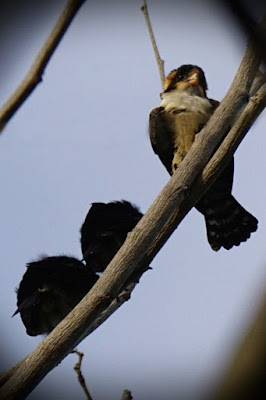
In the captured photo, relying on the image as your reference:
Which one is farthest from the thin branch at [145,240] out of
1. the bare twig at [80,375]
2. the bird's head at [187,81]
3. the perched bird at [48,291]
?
the bird's head at [187,81]

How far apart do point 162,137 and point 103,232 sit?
3.61 ft

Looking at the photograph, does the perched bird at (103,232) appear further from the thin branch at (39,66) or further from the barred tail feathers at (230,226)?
the thin branch at (39,66)

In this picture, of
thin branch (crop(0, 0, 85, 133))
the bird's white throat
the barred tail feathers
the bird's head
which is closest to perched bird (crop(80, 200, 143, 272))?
the barred tail feathers

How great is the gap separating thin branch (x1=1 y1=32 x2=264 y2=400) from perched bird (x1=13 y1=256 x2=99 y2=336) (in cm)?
69

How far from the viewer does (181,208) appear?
2.66m

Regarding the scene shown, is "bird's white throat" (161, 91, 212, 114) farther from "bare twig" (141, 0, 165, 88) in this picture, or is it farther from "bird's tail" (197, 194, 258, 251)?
"bird's tail" (197, 194, 258, 251)

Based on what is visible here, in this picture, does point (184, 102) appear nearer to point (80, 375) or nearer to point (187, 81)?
point (187, 81)

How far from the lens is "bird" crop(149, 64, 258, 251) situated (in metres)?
4.21

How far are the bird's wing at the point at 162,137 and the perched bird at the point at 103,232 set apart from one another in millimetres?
872

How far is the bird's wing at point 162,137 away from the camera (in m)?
4.29

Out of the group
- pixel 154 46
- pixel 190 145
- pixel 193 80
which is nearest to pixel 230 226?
pixel 190 145

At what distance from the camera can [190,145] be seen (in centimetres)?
417

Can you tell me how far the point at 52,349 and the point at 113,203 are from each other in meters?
1.40

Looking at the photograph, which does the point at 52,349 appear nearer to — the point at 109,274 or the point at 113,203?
the point at 109,274
